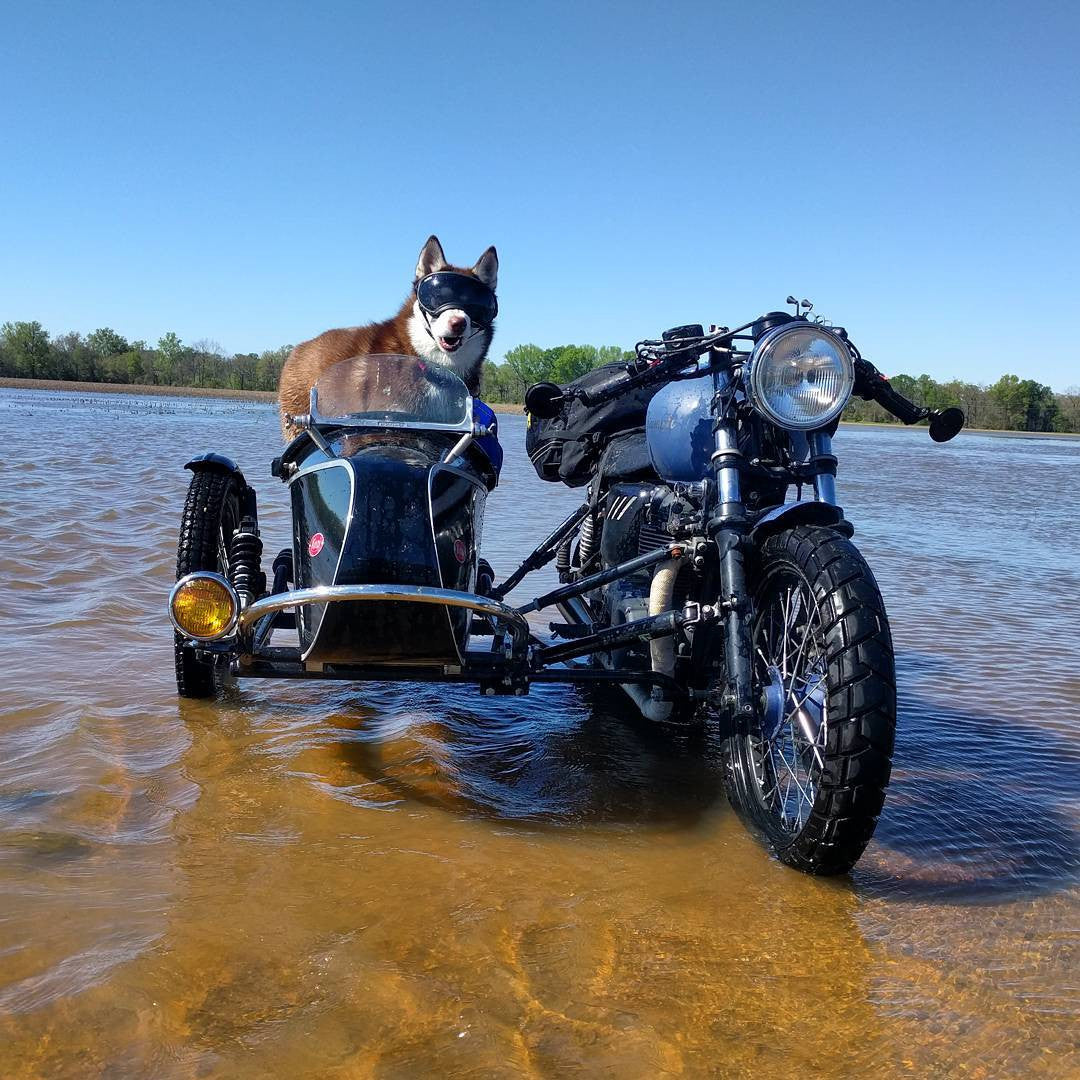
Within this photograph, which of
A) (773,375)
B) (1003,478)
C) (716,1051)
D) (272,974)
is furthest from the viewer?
(1003,478)

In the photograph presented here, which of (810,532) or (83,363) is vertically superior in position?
(83,363)

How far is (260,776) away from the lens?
315cm

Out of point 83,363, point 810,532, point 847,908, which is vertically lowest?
point 847,908

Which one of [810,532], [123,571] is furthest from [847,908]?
[123,571]

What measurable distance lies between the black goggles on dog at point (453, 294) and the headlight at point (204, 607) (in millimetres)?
1821

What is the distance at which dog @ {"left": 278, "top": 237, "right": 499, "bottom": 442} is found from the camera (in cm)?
423

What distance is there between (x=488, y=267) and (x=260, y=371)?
304ft

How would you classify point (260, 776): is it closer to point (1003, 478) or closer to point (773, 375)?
point (773, 375)

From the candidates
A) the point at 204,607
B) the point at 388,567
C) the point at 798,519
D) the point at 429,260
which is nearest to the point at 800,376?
the point at 798,519

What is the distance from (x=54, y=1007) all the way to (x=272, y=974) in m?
0.42

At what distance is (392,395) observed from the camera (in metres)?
3.46

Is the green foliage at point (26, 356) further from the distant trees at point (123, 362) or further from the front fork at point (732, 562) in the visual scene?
the front fork at point (732, 562)

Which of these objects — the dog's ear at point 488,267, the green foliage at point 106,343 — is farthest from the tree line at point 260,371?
the dog's ear at point 488,267

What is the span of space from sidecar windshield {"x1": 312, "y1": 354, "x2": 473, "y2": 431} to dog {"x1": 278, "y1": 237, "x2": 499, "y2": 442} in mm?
557
